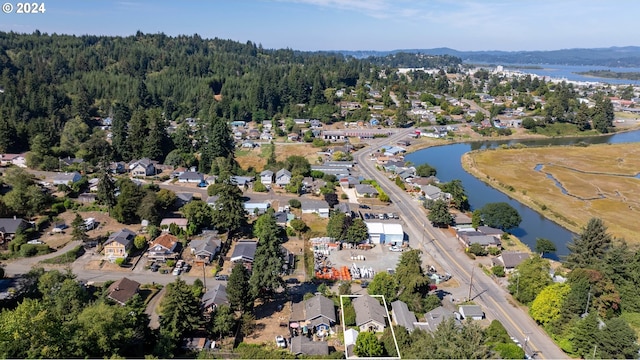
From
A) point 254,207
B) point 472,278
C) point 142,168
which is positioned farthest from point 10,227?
point 472,278

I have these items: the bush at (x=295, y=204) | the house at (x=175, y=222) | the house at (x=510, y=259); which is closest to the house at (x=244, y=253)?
the house at (x=175, y=222)

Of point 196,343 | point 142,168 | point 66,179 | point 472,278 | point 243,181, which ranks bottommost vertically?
point 472,278

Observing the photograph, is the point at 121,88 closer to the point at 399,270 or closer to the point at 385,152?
the point at 385,152

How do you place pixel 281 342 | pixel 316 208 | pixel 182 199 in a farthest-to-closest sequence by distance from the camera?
pixel 182 199 → pixel 316 208 → pixel 281 342

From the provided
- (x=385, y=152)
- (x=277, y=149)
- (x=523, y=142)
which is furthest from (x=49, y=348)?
(x=523, y=142)

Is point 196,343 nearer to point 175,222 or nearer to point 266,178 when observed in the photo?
point 175,222

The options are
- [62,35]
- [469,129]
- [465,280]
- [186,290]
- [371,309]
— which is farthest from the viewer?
[62,35]

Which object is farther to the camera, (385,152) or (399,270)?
(385,152)
